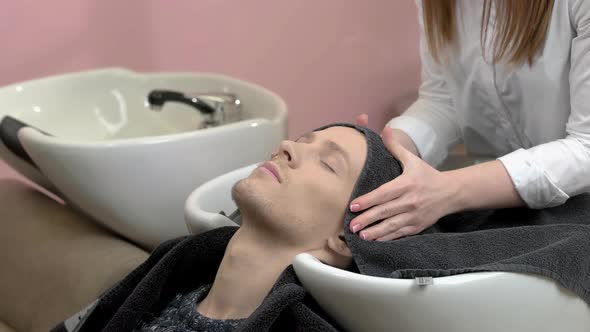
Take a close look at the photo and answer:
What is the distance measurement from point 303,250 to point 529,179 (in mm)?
379

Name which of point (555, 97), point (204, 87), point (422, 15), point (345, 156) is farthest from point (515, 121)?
point (204, 87)

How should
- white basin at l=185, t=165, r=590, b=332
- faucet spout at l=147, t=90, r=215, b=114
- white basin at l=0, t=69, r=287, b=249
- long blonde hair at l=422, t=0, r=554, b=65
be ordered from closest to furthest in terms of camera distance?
1. white basin at l=185, t=165, r=590, b=332
2. long blonde hair at l=422, t=0, r=554, b=65
3. white basin at l=0, t=69, r=287, b=249
4. faucet spout at l=147, t=90, r=215, b=114

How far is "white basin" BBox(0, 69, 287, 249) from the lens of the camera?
139 centimetres

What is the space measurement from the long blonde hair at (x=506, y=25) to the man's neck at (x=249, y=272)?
1.78 ft

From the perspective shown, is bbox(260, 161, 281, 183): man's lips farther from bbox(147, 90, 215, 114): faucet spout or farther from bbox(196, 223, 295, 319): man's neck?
bbox(147, 90, 215, 114): faucet spout

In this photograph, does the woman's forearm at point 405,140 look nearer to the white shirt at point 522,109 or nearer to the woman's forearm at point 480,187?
the white shirt at point 522,109

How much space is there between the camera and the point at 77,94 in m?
1.90

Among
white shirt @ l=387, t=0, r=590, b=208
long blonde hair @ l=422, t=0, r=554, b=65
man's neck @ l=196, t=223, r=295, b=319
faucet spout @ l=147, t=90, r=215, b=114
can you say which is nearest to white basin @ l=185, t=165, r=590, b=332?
man's neck @ l=196, t=223, r=295, b=319

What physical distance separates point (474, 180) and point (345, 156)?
0.68 ft

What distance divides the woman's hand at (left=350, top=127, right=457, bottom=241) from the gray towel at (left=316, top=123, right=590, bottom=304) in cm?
2

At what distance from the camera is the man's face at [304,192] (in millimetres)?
1090

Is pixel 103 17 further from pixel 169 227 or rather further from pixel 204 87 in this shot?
pixel 169 227

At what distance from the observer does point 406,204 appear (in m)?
1.05

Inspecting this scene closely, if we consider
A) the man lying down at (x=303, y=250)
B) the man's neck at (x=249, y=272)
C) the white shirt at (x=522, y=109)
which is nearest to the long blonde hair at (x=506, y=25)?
the white shirt at (x=522, y=109)
